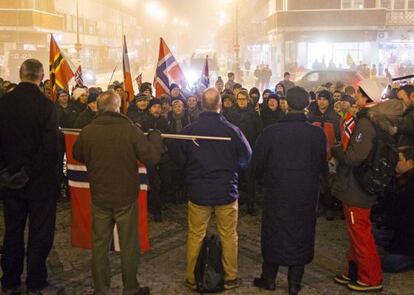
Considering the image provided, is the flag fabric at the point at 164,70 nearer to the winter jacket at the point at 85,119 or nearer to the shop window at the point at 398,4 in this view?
the winter jacket at the point at 85,119

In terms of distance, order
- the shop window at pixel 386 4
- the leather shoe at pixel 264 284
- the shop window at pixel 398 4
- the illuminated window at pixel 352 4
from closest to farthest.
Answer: the leather shoe at pixel 264 284 → the shop window at pixel 398 4 → the shop window at pixel 386 4 → the illuminated window at pixel 352 4

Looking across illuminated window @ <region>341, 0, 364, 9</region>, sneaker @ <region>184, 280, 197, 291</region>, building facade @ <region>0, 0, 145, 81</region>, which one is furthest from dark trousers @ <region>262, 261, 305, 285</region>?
illuminated window @ <region>341, 0, 364, 9</region>

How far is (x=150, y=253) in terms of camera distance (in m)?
6.38

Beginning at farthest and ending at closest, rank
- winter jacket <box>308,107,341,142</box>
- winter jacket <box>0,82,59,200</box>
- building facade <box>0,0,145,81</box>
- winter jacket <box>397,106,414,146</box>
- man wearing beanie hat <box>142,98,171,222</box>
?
building facade <box>0,0,145,81</box>, winter jacket <box>308,107,341,142</box>, man wearing beanie hat <box>142,98,171,222</box>, winter jacket <box>397,106,414,146</box>, winter jacket <box>0,82,59,200</box>

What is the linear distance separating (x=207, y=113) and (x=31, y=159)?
1728 millimetres

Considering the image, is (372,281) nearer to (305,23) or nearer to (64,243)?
(64,243)

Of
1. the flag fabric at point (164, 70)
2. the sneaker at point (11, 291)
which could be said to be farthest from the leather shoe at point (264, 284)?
the flag fabric at point (164, 70)

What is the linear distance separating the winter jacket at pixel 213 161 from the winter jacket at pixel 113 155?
0.53m

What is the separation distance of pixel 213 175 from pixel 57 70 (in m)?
6.69

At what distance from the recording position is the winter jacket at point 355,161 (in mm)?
4980

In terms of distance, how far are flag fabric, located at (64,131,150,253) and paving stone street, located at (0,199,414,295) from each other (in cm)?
19

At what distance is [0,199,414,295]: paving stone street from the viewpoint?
5.36 metres

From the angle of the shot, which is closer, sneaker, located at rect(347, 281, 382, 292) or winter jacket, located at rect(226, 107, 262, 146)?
sneaker, located at rect(347, 281, 382, 292)

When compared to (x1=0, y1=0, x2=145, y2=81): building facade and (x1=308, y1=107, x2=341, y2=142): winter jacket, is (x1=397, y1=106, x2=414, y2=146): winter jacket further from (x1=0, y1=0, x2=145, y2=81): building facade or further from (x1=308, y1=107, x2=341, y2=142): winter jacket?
(x1=0, y1=0, x2=145, y2=81): building facade
